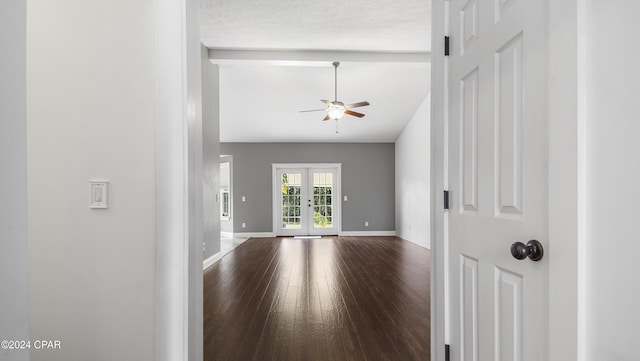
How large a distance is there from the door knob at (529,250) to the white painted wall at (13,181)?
1145 millimetres

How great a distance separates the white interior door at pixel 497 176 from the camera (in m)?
0.84

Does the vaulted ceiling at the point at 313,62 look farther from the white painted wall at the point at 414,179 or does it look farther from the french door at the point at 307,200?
the french door at the point at 307,200

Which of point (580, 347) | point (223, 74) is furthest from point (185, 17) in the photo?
point (223, 74)

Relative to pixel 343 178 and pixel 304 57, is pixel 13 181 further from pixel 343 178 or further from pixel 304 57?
pixel 343 178

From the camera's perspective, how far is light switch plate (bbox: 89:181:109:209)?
3.80 ft

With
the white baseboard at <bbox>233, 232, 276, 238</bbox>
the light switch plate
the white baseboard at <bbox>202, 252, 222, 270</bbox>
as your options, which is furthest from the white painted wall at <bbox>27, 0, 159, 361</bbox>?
the white baseboard at <bbox>233, 232, 276, 238</bbox>

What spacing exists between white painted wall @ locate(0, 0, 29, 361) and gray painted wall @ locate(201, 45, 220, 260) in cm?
401

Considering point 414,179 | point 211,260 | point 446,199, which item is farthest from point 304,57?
point 446,199

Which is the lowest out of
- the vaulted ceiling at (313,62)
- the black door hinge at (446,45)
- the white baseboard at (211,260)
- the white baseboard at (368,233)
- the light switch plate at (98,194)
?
the white baseboard at (368,233)

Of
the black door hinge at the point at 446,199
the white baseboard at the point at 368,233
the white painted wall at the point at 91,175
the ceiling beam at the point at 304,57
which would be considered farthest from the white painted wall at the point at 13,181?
the white baseboard at the point at 368,233

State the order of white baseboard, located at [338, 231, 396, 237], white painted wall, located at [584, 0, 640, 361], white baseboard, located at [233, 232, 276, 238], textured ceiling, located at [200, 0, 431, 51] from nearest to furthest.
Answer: white painted wall, located at [584, 0, 640, 361], textured ceiling, located at [200, 0, 431, 51], white baseboard, located at [233, 232, 276, 238], white baseboard, located at [338, 231, 396, 237]

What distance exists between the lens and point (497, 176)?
101 cm

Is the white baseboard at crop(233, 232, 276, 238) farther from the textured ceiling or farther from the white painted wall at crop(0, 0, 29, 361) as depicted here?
the white painted wall at crop(0, 0, 29, 361)

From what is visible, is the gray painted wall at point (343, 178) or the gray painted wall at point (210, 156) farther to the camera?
the gray painted wall at point (343, 178)
